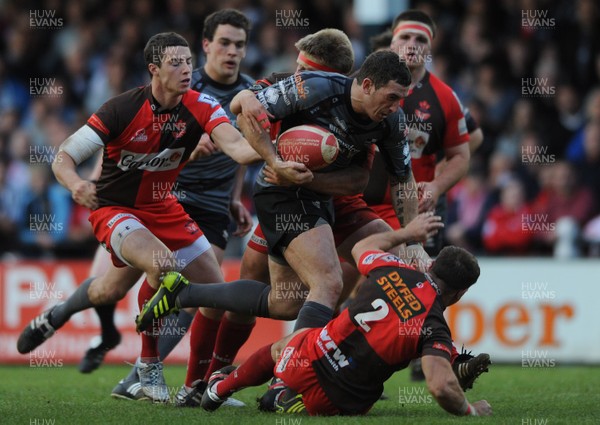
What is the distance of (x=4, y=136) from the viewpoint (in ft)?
53.1

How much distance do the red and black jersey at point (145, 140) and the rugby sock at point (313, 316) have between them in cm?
150

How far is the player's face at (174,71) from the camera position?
7.54 metres

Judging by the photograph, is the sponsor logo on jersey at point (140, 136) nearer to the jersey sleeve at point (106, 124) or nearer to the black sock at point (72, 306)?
the jersey sleeve at point (106, 124)

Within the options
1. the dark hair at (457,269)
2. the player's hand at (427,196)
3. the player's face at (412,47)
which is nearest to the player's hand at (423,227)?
the dark hair at (457,269)

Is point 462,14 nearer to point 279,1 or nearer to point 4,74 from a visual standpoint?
point 279,1

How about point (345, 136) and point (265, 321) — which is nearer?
point (345, 136)

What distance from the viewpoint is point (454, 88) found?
15141mm

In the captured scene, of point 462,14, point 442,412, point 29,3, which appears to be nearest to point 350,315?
point 442,412

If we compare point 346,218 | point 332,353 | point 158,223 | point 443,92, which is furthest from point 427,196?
point 332,353

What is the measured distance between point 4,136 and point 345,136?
10.2 metres

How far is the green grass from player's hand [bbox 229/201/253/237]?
1307 millimetres

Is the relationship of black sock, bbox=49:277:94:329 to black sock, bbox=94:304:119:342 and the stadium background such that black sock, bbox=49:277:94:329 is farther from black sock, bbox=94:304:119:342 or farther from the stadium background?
the stadium background

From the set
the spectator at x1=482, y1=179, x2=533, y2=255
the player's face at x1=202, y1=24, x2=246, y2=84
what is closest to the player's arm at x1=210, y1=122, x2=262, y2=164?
the player's face at x1=202, y1=24, x2=246, y2=84

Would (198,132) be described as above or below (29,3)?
below
